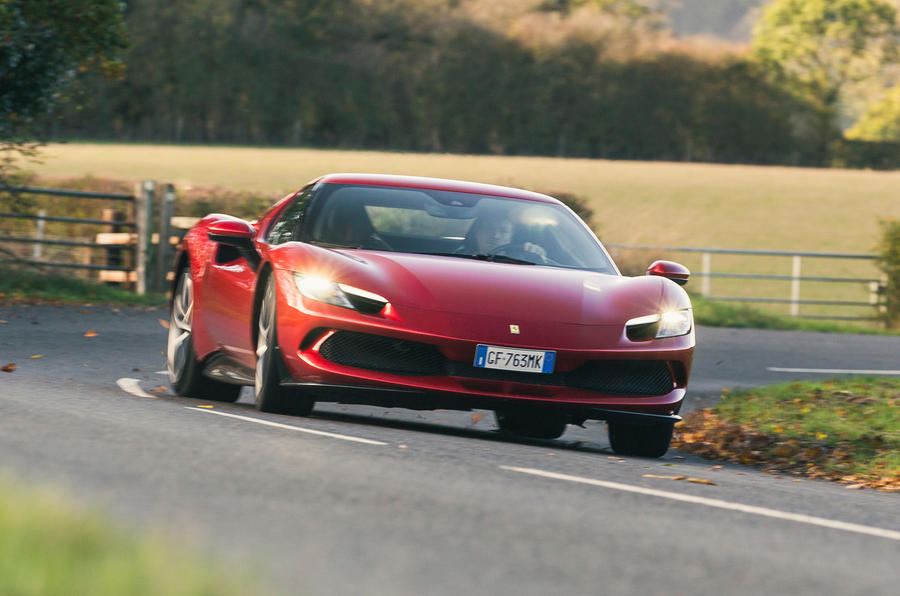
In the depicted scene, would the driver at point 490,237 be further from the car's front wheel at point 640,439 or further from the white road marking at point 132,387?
the white road marking at point 132,387

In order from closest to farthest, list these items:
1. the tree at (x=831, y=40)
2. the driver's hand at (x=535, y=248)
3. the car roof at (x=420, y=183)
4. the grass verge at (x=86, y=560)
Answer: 1. the grass verge at (x=86, y=560)
2. the driver's hand at (x=535, y=248)
3. the car roof at (x=420, y=183)
4. the tree at (x=831, y=40)

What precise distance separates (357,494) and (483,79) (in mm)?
90601

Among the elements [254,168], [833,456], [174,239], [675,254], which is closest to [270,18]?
[254,168]

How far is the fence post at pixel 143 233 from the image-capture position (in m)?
23.2

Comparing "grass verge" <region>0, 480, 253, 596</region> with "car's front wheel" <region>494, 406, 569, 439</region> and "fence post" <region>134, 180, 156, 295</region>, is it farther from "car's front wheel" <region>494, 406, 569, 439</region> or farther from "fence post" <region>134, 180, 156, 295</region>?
"fence post" <region>134, 180, 156, 295</region>

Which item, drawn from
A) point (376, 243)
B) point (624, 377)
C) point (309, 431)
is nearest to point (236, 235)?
point (376, 243)

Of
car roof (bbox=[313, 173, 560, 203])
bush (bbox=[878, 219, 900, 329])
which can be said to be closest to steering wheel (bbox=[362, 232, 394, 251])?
car roof (bbox=[313, 173, 560, 203])

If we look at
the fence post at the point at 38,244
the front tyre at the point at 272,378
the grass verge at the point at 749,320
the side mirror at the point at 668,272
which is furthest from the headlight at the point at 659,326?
the fence post at the point at 38,244

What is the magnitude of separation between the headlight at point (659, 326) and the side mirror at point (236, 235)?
2421 mm

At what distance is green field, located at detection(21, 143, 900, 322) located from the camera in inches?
2173

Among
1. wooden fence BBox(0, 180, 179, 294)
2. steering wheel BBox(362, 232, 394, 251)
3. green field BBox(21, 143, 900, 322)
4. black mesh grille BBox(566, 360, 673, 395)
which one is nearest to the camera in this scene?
black mesh grille BBox(566, 360, 673, 395)

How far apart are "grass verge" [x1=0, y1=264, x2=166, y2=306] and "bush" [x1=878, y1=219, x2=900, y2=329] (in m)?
13.3

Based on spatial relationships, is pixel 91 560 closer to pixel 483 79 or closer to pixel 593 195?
pixel 593 195

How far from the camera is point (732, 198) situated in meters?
72.4
